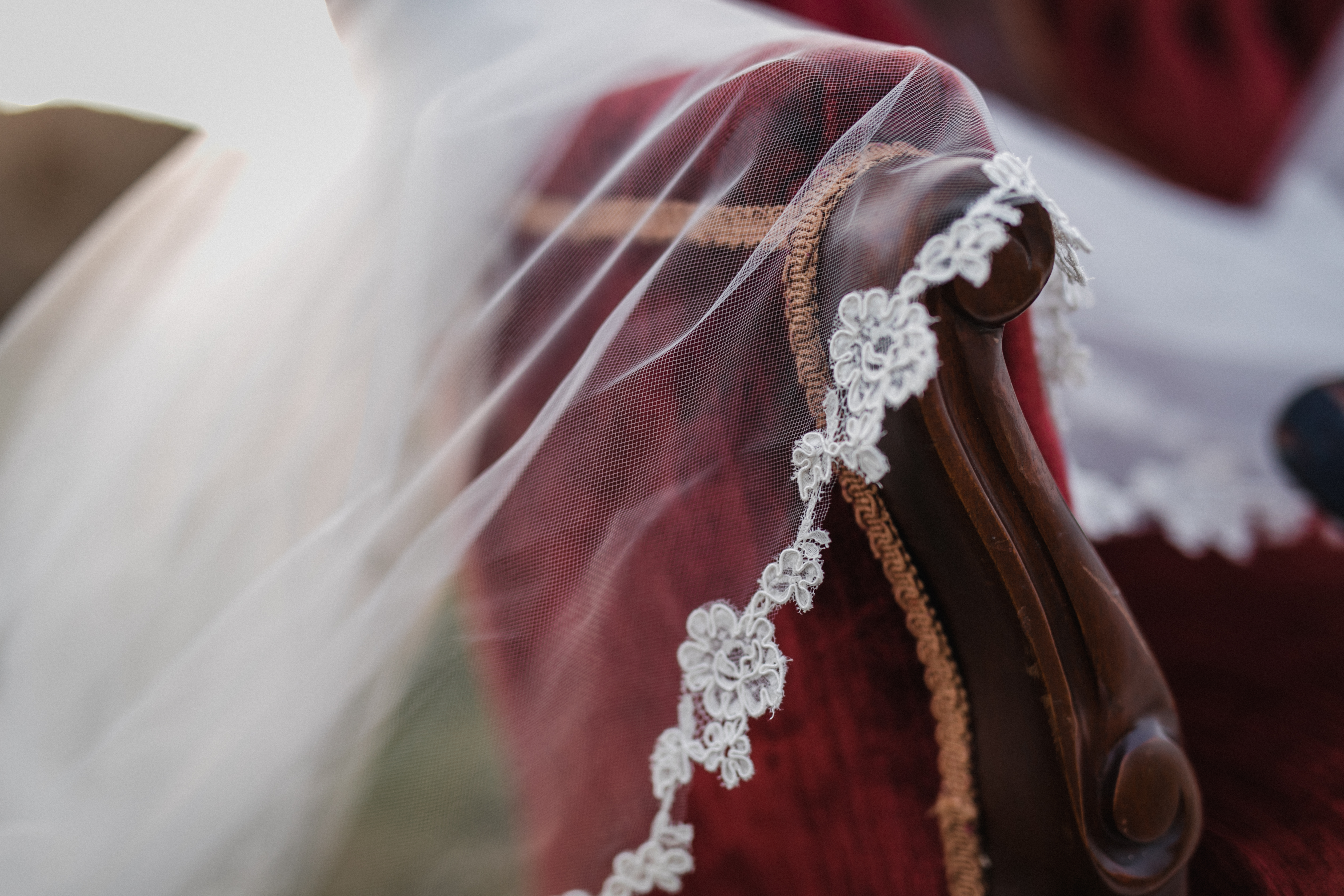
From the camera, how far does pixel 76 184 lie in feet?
3.39

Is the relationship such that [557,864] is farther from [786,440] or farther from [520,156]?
[520,156]

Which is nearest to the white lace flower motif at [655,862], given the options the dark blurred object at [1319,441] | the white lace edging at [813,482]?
the white lace edging at [813,482]

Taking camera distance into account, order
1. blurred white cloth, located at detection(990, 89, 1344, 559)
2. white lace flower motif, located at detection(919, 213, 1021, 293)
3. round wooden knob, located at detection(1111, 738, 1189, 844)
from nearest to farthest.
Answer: white lace flower motif, located at detection(919, 213, 1021, 293) < round wooden knob, located at detection(1111, 738, 1189, 844) < blurred white cloth, located at detection(990, 89, 1344, 559)

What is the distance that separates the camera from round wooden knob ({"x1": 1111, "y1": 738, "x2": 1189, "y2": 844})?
0.45m

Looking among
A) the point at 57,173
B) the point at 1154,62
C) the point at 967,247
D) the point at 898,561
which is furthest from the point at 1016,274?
the point at 1154,62

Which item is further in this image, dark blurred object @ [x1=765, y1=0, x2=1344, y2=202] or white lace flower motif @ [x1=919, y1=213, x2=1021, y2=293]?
dark blurred object @ [x1=765, y1=0, x2=1344, y2=202]

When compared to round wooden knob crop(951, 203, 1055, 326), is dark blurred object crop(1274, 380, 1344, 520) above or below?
below

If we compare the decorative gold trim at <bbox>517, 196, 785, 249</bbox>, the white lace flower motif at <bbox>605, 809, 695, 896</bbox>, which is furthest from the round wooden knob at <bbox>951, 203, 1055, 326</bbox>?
the white lace flower motif at <bbox>605, 809, 695, 896</bbox>

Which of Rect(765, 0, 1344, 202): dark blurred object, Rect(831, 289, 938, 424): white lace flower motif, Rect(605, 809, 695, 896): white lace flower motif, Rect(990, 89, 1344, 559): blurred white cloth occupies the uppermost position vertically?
Rect(831, 289, 938, 424): white lace flower motif

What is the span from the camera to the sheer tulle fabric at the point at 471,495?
18.6 inches

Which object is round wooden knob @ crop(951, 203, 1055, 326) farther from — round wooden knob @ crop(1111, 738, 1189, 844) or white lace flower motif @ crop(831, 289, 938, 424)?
round wooden knob @ crop(1111, 738, 1189, 844)

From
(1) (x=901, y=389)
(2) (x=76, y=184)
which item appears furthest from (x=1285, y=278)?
(2) (x=76, y=184)

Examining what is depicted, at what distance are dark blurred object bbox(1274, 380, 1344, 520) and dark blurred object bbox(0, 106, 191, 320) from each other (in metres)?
1.53

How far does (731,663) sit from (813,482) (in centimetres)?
12
